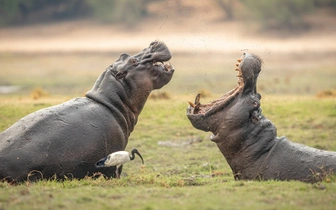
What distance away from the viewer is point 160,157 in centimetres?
1207

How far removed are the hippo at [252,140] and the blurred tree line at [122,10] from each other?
29.2m

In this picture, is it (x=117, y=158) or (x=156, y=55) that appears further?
(x=156, y=55)

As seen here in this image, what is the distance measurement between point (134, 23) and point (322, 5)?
10116 millimetres

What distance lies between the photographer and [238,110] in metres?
8.87

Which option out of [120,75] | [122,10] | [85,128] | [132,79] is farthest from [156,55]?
[122,10]

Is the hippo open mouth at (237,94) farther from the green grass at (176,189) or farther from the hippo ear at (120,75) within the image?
the hippo ear at (120,75)

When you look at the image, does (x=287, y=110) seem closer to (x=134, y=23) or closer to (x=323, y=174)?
(x=323, y=174)

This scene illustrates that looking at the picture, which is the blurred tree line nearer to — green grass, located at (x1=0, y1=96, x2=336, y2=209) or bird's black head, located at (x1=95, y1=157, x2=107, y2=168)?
green grass, located at (x1=0, y1=96, x2=336, y2=209)

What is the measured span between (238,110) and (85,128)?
6.23 ft

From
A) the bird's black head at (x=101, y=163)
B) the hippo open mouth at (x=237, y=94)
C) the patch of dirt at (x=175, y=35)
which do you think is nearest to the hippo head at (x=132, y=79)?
the bird's black head at (x=101, y=163)

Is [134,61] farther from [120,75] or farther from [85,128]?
[85,128]

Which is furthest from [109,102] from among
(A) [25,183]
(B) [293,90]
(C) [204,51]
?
(C) [204,51]

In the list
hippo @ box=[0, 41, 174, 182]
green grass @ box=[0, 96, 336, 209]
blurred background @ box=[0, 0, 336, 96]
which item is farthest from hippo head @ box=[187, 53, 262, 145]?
blurred background @ box=[0, 0, 336, 96]

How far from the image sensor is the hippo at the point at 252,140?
8758mm
